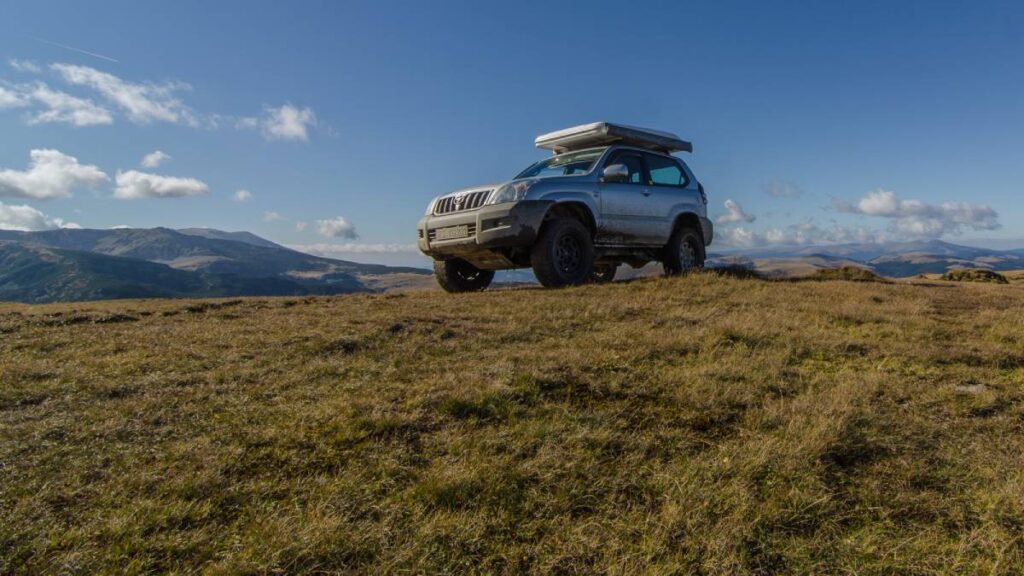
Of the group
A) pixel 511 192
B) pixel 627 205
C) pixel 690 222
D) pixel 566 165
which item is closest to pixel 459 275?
pixel 511 192

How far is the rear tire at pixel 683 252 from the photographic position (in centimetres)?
1195

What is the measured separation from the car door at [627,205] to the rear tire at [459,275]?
103 inches

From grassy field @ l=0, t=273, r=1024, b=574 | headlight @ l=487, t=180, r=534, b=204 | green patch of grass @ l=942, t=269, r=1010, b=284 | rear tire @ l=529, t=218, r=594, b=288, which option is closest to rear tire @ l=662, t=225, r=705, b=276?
rear tire @ l=529, t=218, r=594, b=288

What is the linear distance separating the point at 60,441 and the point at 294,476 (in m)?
1.38

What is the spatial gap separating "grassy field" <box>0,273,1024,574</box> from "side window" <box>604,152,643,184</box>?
232 inches

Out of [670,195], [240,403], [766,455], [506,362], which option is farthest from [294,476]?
[670,195]

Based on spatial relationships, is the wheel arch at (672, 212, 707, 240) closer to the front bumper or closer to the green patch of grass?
the front bumper

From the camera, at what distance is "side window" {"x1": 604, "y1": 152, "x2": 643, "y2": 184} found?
10.9 metres

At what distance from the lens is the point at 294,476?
279cm

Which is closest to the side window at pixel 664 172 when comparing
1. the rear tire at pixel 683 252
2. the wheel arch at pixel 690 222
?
the wheel arch at pixel 690 222

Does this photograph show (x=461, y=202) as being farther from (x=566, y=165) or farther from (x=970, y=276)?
(x=970, y=276)

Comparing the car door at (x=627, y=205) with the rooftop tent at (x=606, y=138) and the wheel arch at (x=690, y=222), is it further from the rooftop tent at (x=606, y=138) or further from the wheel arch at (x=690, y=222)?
the wheel arch at (x=690, y=222)

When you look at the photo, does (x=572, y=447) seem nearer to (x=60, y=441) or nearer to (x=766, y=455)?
(x=766, y=455)

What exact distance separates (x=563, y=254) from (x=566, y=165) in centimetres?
200
